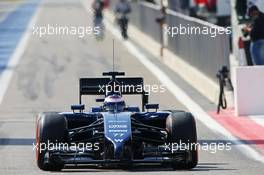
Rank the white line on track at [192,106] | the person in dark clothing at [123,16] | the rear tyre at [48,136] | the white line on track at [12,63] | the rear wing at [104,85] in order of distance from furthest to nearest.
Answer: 1. the person in dark clothing at [123,16]
2. the white line on track at [12,63]
3. the white line on track at [192,106]
4. the rear wing at [104,85]
5. the rear tyre at [48,136]

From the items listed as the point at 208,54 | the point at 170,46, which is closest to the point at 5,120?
the point at 208,54

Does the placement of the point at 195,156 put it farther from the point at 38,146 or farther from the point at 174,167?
the point at 38,146

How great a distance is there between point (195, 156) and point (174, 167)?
36cm

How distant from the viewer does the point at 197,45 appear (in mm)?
30922

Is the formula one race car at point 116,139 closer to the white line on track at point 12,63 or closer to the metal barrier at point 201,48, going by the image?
the metal barrier at point 201,48

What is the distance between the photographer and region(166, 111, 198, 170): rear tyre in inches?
591

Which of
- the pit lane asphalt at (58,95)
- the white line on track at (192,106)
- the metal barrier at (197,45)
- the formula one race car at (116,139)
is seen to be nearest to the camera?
the formula one race car at (116,139)

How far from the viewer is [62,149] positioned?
15.0 metres

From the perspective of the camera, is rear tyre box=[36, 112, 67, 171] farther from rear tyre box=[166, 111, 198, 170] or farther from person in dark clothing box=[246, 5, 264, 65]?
person in dark clothing box=[246, 5, 264, 65]

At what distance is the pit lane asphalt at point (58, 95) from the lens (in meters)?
15.8

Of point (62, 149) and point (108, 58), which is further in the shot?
point (108, 58)

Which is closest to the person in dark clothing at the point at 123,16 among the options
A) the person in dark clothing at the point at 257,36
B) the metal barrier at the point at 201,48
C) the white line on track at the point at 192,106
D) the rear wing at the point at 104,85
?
the white line on track at the point at 192,106

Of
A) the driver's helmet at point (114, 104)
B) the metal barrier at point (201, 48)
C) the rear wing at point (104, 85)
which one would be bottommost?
the driver's helmet at point (114, 104)

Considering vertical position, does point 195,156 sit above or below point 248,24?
below
